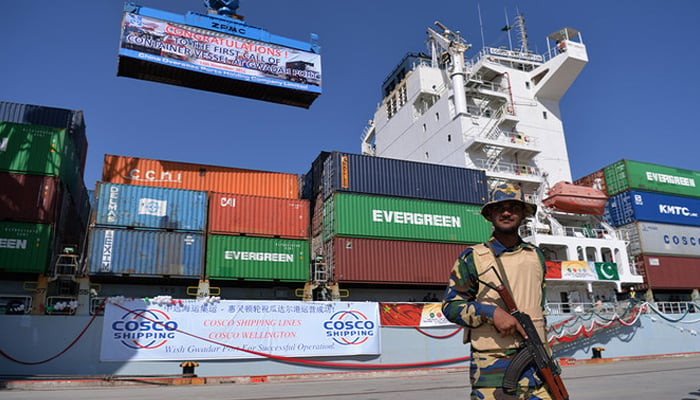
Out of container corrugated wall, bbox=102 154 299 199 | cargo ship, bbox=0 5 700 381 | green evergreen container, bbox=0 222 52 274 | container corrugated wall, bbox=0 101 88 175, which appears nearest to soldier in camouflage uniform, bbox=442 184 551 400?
cargo ship, bbox=0 5 700 381

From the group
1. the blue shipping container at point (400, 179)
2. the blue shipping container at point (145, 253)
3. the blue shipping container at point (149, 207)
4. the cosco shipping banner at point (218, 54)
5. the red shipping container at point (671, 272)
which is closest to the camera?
the blue shipping container at point (145, 253)

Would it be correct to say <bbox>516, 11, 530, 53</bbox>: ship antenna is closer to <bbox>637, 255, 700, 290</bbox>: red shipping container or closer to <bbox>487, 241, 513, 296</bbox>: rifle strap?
<bbox>637, 255, 700, 290</bbox>: red shipping container

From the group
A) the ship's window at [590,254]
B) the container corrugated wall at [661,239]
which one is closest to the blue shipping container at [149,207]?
the ship's window at [590,254]

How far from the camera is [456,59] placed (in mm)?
35219

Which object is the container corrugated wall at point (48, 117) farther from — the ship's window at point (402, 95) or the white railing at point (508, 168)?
the ship's window at point (402, 95)

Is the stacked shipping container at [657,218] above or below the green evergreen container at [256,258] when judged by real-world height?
above

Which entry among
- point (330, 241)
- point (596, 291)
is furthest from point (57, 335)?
point (596, 291)

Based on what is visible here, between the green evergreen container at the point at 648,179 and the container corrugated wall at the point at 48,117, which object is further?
the green evergreen container at the point at 648,179

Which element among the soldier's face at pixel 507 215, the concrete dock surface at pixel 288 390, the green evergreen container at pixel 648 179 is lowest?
the concrete dock surface at pixel 288 390

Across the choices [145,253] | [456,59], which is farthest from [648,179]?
[145,253]

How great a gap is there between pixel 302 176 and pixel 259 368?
50.2ft

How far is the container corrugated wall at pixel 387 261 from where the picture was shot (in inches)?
880

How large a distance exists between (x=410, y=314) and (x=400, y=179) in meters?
8.16

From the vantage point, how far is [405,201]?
24812mm
